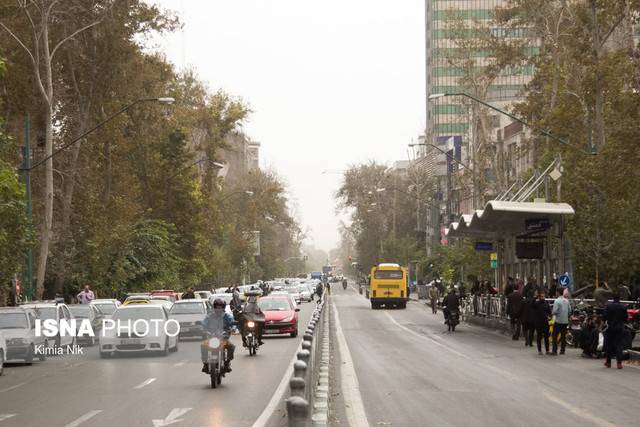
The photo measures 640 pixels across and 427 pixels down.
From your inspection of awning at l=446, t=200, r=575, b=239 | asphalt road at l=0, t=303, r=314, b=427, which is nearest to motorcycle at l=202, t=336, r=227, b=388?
asphalt road at l=0, t=303, r=314, b=427

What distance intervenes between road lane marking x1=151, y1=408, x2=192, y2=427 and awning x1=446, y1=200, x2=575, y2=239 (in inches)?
849

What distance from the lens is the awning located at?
37.4 metres

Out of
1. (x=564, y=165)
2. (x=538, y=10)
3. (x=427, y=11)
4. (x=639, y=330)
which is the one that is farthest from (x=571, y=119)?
(x=427, y=11)

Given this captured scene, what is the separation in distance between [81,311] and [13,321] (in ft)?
32.7

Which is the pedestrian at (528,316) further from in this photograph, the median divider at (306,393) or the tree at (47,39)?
the tree at (47,39)

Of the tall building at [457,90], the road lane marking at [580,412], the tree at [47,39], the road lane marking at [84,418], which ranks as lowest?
the road lane marking at [84,418]

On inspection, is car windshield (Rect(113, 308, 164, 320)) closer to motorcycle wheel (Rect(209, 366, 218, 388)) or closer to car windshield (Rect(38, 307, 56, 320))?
car windshield (Rect(38, 307, 56, 320))

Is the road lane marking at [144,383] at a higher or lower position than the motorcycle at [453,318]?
lower

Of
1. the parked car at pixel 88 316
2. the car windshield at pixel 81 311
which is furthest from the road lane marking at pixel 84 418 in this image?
the car windshield at pixel 81 311

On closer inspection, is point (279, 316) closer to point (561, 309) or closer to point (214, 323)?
point (561, 309)

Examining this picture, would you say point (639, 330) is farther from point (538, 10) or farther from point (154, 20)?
point (538, 10)

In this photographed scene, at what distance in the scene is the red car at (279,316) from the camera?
41219 mm

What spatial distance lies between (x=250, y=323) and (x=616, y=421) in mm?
17322

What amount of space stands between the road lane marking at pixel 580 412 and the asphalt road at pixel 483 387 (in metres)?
0.01
